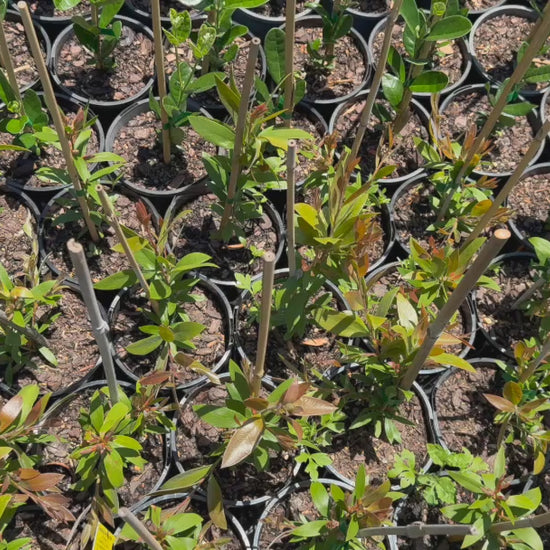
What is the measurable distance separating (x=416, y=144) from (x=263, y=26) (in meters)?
0.76

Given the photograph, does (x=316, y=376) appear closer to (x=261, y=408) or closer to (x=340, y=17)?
(x=261, y=408)

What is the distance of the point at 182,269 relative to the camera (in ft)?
4.71

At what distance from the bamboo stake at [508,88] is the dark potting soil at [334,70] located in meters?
0.53

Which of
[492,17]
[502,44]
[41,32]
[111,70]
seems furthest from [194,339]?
[492,17]

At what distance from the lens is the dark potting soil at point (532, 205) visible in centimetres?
197

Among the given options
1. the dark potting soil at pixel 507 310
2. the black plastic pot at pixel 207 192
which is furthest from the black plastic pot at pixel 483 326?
the black plastic pot at pixel 207 192

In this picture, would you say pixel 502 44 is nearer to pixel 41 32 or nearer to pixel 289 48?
pixel 289 48

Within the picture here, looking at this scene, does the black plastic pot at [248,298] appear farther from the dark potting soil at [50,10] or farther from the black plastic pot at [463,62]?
the dark potting soil at [50,10]

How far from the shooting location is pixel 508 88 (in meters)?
1.43

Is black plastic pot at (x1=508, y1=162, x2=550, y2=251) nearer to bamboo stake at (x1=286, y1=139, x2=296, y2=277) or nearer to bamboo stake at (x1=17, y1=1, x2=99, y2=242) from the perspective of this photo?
bamboo stake at (x1=286, y1=139, x2=296, y2=277)

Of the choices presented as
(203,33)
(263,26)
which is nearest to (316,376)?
(203,33)

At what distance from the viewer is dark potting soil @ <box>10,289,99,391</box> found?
1550 millimetres

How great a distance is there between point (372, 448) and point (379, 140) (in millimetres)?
964

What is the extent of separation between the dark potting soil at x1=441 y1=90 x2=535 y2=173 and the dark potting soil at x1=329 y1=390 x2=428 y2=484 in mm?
915
